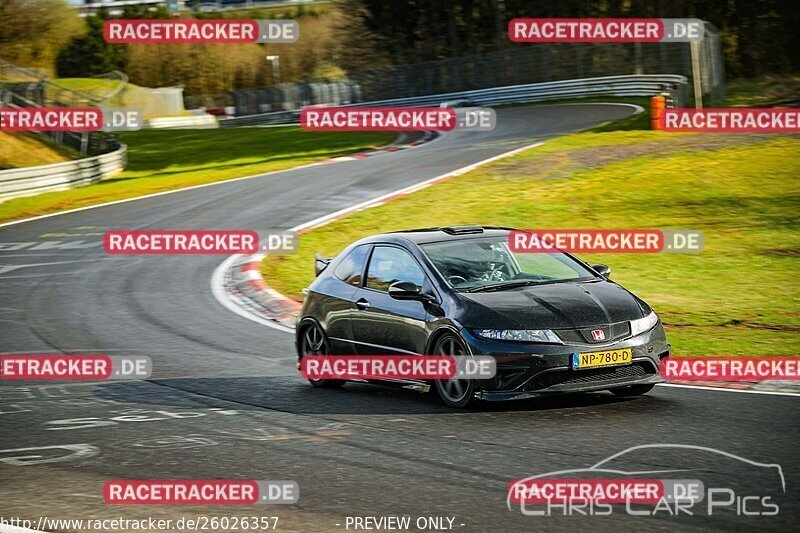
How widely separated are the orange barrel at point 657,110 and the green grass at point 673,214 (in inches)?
31.6

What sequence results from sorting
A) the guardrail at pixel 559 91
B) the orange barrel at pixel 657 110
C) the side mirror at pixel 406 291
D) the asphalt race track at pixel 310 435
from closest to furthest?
the asphalt race track at pixel 310 435
the side mirror at pixel 406 291
the orange barrel at pixel 657 110
the guardrail at pixel 559 91

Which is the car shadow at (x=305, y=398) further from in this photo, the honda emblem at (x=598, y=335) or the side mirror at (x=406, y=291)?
the side mirror at (x=406, y=291)

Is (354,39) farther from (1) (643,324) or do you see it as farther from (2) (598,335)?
(2) (598,335)

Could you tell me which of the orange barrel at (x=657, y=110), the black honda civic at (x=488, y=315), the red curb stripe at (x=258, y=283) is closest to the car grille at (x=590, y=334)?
the black honda civic at (x=488, y=315)

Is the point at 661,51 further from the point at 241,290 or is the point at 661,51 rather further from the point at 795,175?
the point at 241,290

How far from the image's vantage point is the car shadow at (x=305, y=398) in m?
9.54

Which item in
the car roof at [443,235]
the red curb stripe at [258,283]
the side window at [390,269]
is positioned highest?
the car roof at [443,235]

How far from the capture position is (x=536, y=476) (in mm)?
7004

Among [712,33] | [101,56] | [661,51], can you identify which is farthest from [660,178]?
[101,56]

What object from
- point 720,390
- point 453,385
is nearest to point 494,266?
point 453,385

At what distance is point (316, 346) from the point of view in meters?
11.6

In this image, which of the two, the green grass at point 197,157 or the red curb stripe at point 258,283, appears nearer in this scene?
the red curb stripe at point 258,283

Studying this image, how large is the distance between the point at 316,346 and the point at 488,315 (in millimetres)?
2753

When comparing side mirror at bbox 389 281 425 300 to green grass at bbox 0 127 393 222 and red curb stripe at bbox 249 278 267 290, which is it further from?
green grass at bbox 0 127 393 222
